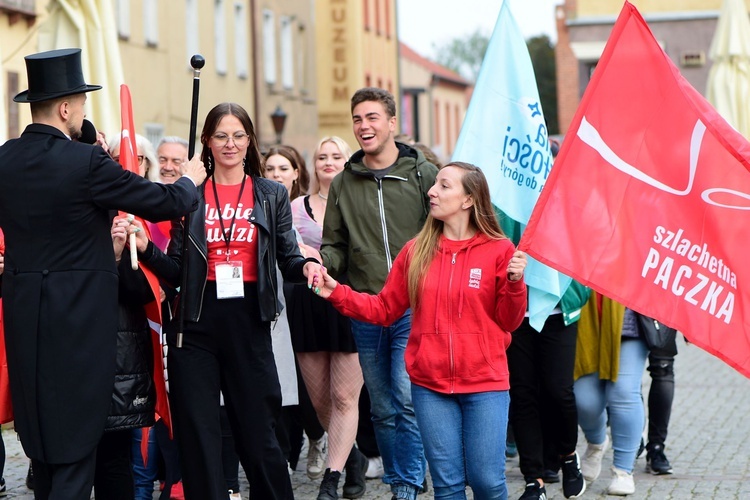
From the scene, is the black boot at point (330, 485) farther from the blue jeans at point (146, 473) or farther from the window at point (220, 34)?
the window at point (220, 34)

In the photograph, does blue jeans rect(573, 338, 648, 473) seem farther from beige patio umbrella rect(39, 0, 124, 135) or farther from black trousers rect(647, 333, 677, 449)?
beige patio umbrella rect(39, 0, 124, 135)

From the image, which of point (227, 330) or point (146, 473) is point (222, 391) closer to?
point (227, 330)

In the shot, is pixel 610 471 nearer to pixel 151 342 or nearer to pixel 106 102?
pixel 151 342

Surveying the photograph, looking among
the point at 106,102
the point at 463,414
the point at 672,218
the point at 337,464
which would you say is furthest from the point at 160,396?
the point at 106,102

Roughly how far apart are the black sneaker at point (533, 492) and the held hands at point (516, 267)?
211 centimetres

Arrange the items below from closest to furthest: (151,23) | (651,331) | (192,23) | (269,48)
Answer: (651,331)
(151,23)
(192,23)
(269,48)

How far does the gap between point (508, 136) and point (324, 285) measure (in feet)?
6.38

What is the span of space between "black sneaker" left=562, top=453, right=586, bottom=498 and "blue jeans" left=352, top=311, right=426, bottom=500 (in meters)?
0.99

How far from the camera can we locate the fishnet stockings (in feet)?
27.2

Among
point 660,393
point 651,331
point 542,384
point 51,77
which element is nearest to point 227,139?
point 51,77

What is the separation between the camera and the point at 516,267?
20.2 ft

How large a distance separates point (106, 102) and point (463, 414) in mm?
5162

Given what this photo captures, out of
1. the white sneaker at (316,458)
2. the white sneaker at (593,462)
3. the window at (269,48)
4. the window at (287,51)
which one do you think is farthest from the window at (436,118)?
the white sneaker at (593,462)

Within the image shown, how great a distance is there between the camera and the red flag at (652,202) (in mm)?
6383
